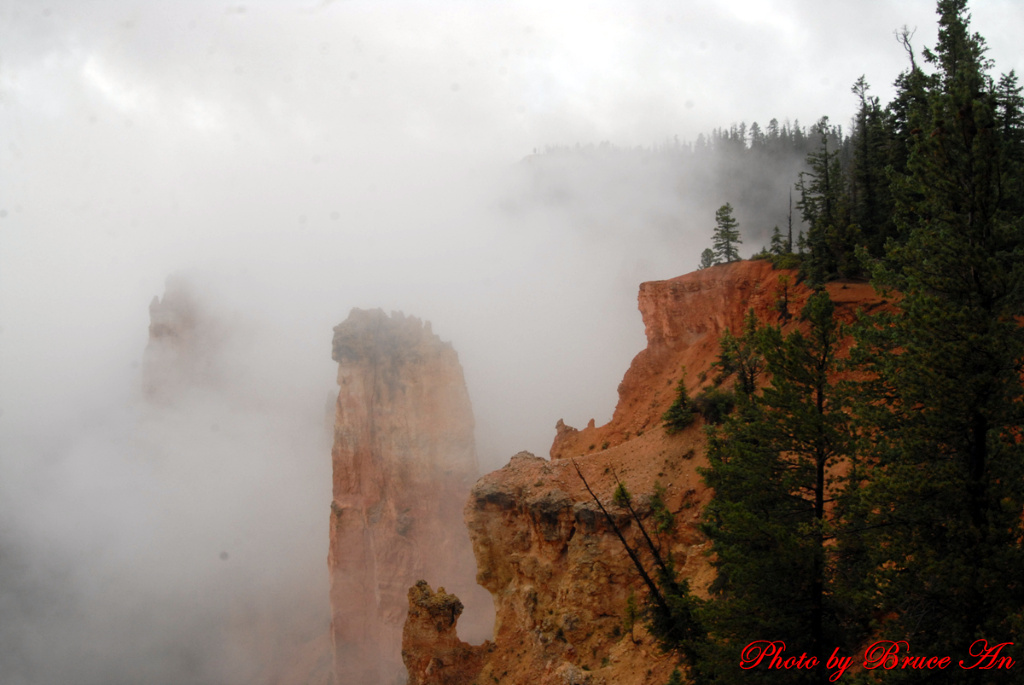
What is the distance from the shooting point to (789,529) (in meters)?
14.7

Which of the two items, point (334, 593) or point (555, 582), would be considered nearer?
point (555, 582)

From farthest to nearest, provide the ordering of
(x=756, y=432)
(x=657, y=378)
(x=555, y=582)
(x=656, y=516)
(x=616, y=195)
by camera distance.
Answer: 1. (x=616, y=195)
2. (x=657, y=378)
3. (x=555, y=582)
4. (x=656, y=516)
5. (x=756, y=432)

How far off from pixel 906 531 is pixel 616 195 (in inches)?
5024

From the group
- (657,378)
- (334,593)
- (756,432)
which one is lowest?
(334,593)

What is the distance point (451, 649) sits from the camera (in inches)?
1316

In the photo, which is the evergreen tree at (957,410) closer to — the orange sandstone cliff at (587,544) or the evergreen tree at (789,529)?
the evergreen tree at (789,529)

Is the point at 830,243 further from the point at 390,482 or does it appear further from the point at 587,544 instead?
the point at 390,482

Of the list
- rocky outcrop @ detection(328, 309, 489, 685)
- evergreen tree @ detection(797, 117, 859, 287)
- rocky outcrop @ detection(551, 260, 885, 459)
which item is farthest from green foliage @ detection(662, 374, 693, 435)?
rocky outcrop @ detection(328, 309, 489, 685)

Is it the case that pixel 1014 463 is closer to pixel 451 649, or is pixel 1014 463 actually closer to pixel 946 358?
pixel 946 358

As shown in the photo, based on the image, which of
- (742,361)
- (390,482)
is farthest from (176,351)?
(742,361)

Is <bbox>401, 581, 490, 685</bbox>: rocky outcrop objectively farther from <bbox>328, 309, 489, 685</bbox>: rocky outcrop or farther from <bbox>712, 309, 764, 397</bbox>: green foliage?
<bbox>328, 309, 489, 685</bbox>: rocky outcrop

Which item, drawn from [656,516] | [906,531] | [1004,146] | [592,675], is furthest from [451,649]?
[1004,146]

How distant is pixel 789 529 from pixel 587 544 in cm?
1670

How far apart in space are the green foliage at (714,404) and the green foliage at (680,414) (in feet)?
1.55
